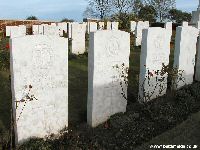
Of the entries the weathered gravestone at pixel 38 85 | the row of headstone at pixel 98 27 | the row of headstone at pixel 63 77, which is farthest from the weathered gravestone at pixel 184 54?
the row of headstone at pixel 98 27

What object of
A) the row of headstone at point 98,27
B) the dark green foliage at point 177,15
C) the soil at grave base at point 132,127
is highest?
the dark green foliage at point 177,15

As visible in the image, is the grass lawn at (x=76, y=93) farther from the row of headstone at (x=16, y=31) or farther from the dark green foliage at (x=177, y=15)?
the dark green foliage at (x=177, y=15)

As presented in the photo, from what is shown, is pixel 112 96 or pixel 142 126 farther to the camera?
pixel 112 96

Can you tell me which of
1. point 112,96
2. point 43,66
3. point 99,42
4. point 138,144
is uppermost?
point 99,42

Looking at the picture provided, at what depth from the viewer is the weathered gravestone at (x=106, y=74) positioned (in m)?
6.52

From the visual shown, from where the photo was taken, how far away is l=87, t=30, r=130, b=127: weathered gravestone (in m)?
6.52

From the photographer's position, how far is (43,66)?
19.2 ft

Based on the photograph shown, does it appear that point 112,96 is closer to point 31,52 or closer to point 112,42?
point 112,42

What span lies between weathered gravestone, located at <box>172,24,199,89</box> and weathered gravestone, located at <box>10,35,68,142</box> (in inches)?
147

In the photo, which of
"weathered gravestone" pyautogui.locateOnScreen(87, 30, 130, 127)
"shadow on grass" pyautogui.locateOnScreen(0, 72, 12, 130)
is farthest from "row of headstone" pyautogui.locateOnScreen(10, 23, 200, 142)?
"shadow on grass" pyautogui.locateOnScreen(0, 72, 12, 130)

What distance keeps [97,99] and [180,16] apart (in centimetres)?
4143

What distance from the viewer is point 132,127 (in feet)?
21.3

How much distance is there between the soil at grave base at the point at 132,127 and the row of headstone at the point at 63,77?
0.89 ft

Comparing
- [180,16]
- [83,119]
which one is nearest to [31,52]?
[83,119]
